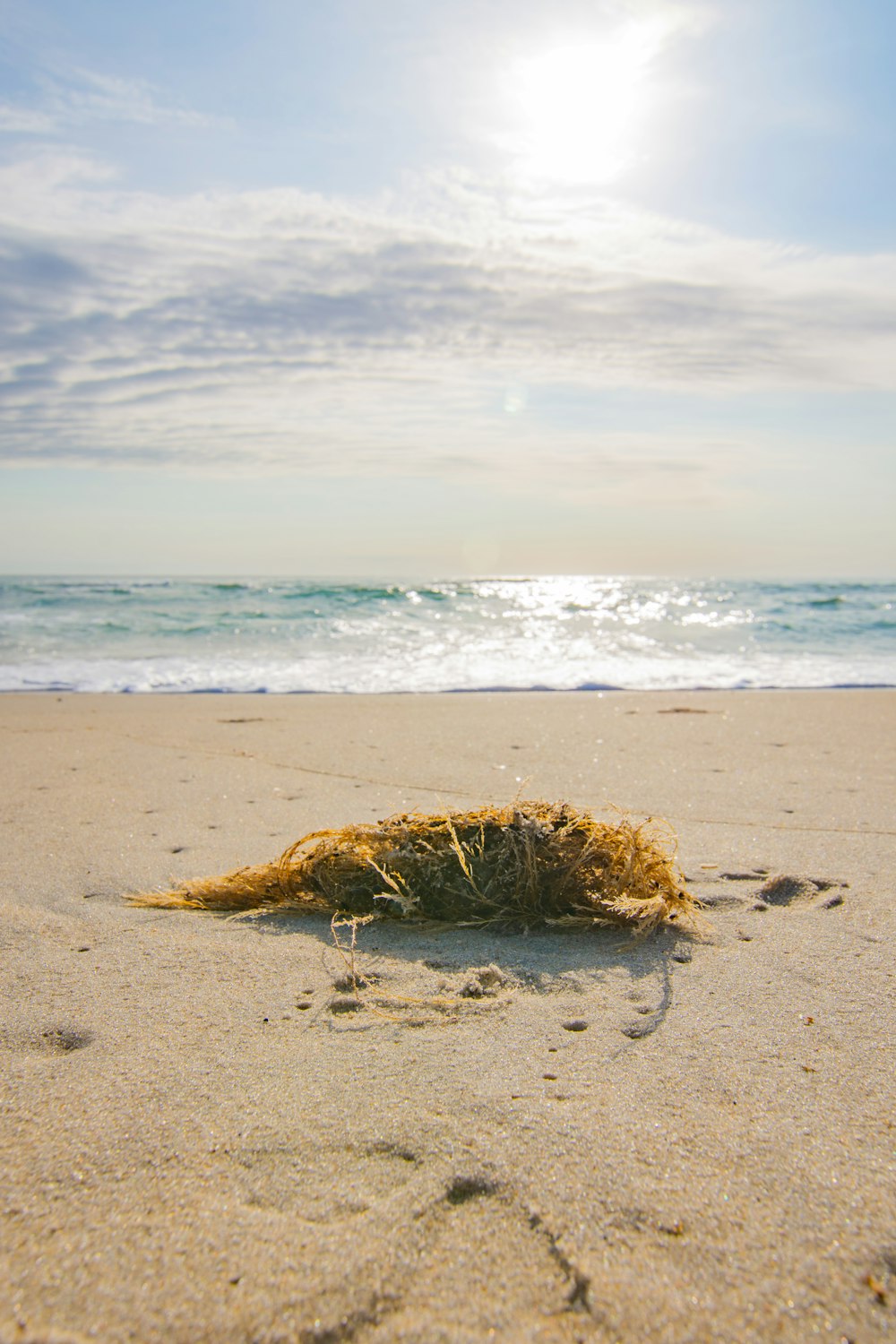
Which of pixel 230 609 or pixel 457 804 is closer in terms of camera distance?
pixel 457 804

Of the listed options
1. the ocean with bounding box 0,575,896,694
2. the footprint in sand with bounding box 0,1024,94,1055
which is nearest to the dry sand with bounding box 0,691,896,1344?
the footprint in sand with bounding box 0,1024,94,1055

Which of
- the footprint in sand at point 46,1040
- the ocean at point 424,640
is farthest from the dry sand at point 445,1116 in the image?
the ocean at point 424,640

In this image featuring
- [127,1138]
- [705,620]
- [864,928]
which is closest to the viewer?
[127,1138]

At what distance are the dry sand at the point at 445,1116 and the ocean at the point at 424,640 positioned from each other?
621 centimetres

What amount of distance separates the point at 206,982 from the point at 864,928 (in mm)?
1886

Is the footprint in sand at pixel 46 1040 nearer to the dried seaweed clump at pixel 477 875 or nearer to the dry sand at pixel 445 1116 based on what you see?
the dry sand at pixel 445 1116

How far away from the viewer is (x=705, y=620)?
17.8m

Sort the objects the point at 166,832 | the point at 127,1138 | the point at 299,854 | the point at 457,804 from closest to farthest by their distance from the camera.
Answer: the point at 127,1138, the point at 299,854, the point at 166,832, the point at 457,804

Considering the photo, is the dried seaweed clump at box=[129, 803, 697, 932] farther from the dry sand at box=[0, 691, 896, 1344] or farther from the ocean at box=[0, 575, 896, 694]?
the ocean at box=[0, 575, 896, 694]

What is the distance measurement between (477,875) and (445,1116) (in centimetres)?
109

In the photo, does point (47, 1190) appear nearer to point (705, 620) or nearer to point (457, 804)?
point (457, 804)

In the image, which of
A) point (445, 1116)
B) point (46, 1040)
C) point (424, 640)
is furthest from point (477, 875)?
point (424, 640)

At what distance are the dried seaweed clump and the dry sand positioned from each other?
10 centimetres

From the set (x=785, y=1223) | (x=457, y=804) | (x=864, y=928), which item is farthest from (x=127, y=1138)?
(x=457, y=804)
